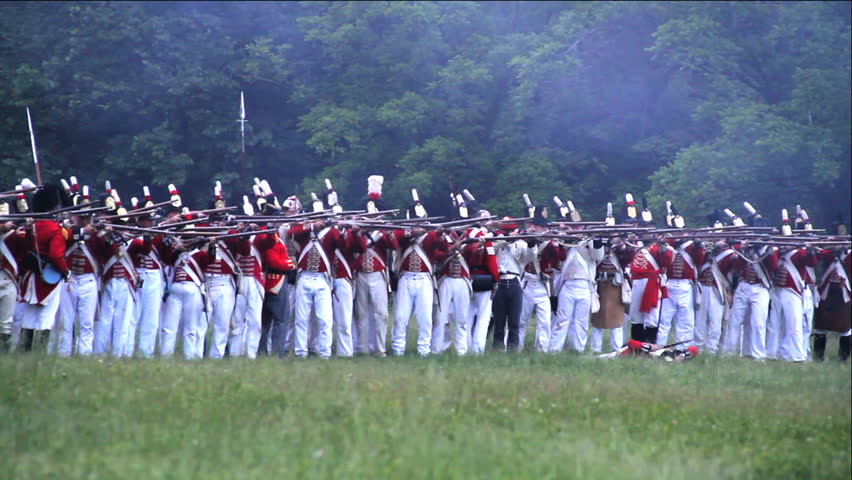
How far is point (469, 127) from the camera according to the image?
2880 cm

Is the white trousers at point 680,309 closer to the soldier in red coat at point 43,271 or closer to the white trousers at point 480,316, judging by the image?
the white trousers at point 480,316

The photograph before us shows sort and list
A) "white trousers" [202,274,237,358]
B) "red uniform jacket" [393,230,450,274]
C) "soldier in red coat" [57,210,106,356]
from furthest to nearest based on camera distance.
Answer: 1. "red uniform jacket" [393,230,450,274]
2. "white trousers" [202,274,237,358]
3. "soldier in red coat" [57,210,106,356]

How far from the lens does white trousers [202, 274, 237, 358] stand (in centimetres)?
1385

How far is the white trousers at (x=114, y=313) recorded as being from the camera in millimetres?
13477

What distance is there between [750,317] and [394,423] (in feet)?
32.1

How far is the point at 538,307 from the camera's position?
16.6 m

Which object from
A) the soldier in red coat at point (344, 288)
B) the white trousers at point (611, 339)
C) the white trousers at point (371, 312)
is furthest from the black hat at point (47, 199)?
the white trousers at point (611, 339)

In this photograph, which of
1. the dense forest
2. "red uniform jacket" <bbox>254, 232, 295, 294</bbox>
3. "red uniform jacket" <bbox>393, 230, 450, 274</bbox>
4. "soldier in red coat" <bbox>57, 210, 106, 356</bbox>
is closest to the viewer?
"soldier in red coat" <bbox>57, 210, 106, 356</bbox>

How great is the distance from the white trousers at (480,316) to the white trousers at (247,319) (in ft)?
10.5

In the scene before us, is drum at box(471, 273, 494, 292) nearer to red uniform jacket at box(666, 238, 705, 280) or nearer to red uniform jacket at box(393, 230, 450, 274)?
red uniform jacket at box(393, 230, 450, 274)

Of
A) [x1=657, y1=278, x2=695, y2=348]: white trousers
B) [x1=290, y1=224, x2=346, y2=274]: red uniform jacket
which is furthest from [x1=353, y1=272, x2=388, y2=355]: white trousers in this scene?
[x1=657, y1=278, x2=695, y2=348]: white trousers

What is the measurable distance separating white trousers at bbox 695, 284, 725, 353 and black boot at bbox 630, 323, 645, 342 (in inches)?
38.3

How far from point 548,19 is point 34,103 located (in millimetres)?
15165

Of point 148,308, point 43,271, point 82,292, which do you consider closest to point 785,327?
point 148,308
